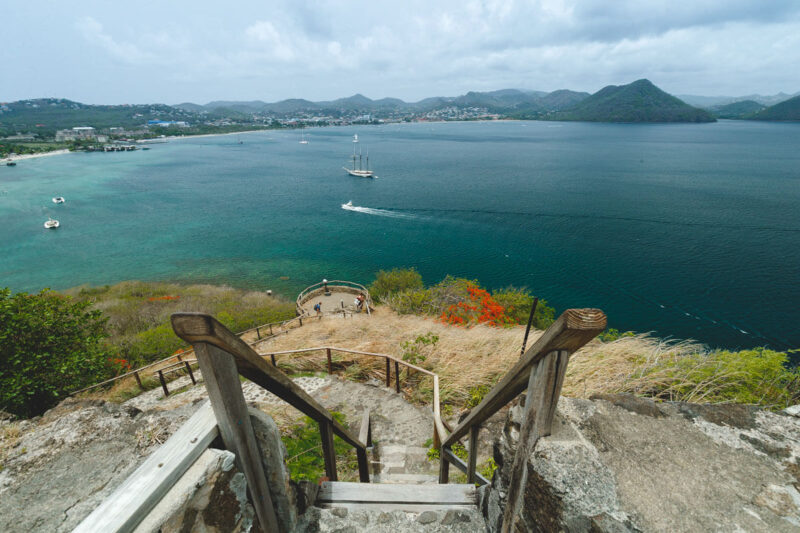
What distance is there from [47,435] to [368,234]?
38159 millimetres

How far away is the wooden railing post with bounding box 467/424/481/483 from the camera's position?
306 centimetres

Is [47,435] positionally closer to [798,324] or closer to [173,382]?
[173,382]

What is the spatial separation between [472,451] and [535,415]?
1.62 meters

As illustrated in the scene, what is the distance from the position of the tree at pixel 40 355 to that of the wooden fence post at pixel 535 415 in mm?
9718

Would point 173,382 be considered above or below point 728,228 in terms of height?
above

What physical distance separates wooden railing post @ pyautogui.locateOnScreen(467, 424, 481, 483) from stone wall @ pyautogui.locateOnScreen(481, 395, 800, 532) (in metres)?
0.66

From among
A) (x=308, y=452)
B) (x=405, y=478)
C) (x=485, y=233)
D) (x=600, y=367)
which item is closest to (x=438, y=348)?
(x=600, y=367)

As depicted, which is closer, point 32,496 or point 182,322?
point 182,322

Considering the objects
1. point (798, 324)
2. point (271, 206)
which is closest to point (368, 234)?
point (271, 206)

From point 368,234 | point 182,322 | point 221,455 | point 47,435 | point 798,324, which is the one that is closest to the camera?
point 182,322

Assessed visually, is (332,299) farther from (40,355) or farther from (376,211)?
(376,211)

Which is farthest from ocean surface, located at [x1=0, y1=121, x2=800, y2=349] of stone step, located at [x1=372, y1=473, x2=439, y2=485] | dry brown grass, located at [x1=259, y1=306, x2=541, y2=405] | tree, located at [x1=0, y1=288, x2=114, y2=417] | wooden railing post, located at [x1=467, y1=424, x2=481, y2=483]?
wooden railing post, located at [x1=467, y1=424, x2=481, y2=483]

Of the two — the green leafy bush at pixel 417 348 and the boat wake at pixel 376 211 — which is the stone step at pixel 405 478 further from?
the boat wake at pixel 376 211

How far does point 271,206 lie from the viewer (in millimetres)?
52875
